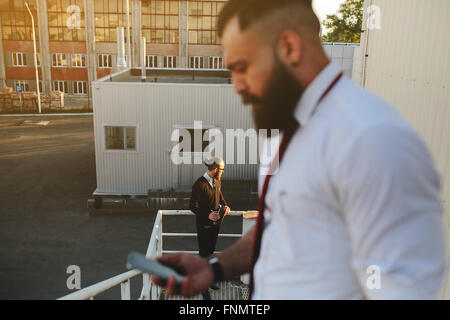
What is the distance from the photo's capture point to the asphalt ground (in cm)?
910

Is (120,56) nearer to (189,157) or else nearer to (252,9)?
(189,157)

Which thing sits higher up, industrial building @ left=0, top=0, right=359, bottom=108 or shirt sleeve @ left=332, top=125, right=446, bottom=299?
industrial building @ left=0, top=0, right=359, bottom=108

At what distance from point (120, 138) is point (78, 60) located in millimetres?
33794

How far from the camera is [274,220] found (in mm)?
1164

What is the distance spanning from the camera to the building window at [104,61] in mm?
43312

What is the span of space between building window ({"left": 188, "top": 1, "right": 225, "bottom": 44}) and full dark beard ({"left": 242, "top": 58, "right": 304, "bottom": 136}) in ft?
145

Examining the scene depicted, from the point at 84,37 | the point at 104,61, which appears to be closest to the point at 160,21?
the point at 104,61

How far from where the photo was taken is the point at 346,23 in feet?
128

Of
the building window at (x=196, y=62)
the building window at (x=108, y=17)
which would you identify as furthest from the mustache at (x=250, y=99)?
the building window at (x=108, y=17)

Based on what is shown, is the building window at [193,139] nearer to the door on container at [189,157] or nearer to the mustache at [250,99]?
the door on container at [189,157]

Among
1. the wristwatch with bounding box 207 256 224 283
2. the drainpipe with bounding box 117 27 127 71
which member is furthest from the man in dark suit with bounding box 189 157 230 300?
the drainpipe with bounding box 117 27 127 71

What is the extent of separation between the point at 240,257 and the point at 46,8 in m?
47.0

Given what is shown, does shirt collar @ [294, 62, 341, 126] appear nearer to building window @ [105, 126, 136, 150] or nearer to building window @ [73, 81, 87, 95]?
building window @ [105, 126, 136, 150]

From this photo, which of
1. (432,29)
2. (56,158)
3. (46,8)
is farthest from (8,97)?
(432,29)
